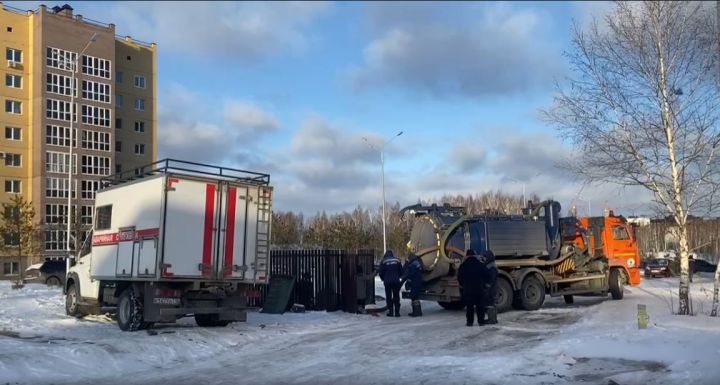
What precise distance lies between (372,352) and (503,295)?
808cm

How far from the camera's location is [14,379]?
1005 cm

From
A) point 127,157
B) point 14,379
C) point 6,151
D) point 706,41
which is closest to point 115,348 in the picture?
point 14,379

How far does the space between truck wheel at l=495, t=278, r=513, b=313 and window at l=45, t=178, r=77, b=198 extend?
65.6 m

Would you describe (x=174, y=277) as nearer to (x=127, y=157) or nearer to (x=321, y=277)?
(x=321, y=277)

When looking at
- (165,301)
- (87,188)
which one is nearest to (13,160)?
(87,188)

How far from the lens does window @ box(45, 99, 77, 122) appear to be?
243ft

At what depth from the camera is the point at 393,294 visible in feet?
64.5

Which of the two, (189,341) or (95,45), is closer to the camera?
(189,341)

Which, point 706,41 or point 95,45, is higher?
point 95,45

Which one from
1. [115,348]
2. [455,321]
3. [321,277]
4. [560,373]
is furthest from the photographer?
[321,277]

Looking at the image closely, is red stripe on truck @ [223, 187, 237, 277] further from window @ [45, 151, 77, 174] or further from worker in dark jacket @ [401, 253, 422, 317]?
window @ [45, 151, 77, 174]

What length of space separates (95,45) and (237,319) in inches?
2779

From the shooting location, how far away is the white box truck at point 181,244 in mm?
14672

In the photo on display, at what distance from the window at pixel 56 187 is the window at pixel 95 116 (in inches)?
288
